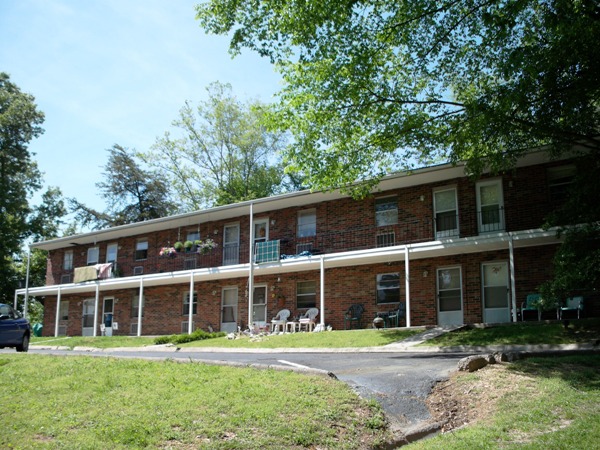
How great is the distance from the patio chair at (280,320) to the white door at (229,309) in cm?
290

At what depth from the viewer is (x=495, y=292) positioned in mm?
19656

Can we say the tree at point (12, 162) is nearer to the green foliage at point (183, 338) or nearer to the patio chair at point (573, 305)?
the green foliage at point (183, 338)

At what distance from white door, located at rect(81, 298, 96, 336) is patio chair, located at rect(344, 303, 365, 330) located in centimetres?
1703

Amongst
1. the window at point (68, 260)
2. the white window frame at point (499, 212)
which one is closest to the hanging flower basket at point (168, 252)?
the window at point (68, 260)

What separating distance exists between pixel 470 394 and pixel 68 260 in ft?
105

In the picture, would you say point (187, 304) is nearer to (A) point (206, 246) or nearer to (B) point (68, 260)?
(A) point (206, 246)

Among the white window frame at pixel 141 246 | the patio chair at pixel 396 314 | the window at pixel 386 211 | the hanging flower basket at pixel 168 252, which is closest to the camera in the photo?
the patio chair at pixel 396 314

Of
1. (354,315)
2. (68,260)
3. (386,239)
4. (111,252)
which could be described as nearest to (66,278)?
(68,260)

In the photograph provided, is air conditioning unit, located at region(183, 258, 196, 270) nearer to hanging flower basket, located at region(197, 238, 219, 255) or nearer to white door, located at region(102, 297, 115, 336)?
hanging flower basket, located at region(197, 238, 219, 255)

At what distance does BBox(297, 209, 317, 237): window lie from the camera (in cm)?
2467

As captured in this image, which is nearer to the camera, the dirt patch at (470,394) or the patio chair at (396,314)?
the dirt patch at (470,394)

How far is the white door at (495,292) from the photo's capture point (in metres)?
19.3

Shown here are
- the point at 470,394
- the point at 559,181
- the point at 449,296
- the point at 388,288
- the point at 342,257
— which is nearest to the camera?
the point at 470,394

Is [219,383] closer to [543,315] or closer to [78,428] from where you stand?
[78,428]
